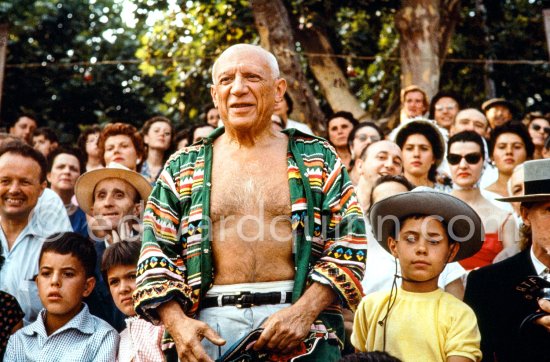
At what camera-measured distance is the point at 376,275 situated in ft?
18.8

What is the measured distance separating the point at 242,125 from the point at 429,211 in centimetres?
121

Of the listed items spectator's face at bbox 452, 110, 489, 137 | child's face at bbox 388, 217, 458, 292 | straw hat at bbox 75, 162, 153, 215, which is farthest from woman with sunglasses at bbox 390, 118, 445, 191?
child's face at bbox 388, 217, 458, 292

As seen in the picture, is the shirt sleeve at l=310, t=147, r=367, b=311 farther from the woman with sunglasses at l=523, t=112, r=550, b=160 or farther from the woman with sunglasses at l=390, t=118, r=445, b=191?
the woman with sunglasses at l=523, t=112, r=550, b=160

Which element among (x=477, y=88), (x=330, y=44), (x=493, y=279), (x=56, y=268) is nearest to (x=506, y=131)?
(x=493, y=279)

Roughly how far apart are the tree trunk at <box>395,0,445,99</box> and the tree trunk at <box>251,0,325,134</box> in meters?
1.79

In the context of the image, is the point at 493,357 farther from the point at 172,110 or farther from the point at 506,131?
the point at 172,110

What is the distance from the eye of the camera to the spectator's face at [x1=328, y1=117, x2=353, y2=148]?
29.2 ft

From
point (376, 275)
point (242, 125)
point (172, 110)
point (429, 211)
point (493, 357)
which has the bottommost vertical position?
point (493, 357)

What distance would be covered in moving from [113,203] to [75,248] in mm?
749

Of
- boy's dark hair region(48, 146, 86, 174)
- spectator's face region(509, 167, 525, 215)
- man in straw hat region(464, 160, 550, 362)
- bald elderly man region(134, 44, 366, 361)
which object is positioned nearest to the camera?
bald elderly man region(134, 44, 366, 361)

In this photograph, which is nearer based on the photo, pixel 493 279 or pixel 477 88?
pixel 493 279

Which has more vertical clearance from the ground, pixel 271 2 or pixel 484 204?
pixel 271 2

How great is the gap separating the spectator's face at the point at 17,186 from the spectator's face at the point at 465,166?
3.50m

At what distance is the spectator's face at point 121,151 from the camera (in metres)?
7.70
